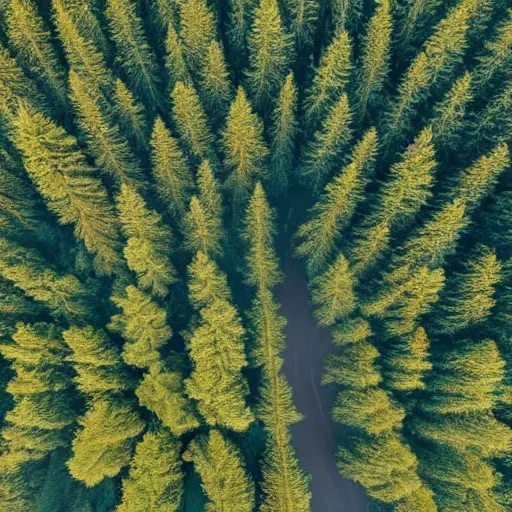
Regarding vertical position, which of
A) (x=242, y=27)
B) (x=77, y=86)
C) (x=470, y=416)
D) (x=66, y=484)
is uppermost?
(x=242, y=27)

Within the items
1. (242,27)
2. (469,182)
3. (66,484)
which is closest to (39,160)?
(242,27)

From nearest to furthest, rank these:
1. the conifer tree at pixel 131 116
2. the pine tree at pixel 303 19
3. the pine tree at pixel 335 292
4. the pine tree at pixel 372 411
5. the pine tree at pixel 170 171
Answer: the pine tree at pixel 170 171
the pine tree at pixel 335 292
the pine tree at pixel 372 411
the conifer tree at pixel 131 116
the pine tree at pixel 303 19

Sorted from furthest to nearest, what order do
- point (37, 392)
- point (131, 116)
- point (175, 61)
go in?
point (131, 116) → point (175, 61) → point (37, 392)

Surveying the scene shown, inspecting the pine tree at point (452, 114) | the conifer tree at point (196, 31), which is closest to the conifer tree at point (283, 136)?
the conifer tree at point (196, 31)

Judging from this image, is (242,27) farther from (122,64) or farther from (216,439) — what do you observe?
(216,439)

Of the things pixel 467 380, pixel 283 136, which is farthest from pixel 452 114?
pixel 467 380

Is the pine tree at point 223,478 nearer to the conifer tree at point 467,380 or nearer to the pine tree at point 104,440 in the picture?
the pine tree at point 104,440

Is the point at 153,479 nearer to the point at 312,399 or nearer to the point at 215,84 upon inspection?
the point at 312,399
